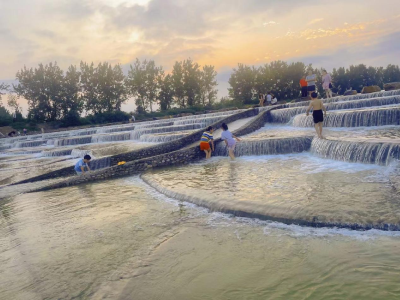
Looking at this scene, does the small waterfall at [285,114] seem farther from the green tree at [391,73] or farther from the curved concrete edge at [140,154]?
the green tree at [391,73]

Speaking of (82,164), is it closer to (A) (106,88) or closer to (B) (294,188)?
(B) (294,188)

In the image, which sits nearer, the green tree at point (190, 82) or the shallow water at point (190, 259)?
the shallow water at point (190, 259)

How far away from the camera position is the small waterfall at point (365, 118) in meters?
11.6

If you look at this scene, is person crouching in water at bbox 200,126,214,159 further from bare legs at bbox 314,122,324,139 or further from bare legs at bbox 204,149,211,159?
bare legs at bbox 314,122,324,139

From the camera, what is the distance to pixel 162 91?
154 ft

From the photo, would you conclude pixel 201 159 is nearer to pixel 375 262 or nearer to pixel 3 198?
pixel 3 198

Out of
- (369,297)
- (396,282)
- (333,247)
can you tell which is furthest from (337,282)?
(333,247)

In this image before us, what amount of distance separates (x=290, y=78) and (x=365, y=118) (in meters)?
29.6

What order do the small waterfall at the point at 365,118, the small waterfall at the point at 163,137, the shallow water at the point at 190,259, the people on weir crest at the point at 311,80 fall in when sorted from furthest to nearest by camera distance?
the people on weir crest at the point at 311,80 → the small waterfall at the point at 163,137 → the small waterfall at the point at 365,118 → the shallow water at the point at 190,259

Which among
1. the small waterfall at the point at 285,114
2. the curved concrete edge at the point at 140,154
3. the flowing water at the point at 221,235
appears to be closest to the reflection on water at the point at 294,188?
the flowing water at the point at 221,235

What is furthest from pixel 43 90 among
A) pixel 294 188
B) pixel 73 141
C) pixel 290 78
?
pixel 294 188

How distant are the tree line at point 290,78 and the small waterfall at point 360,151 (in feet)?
105

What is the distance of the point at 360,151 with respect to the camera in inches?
320

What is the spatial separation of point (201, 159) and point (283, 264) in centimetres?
876
